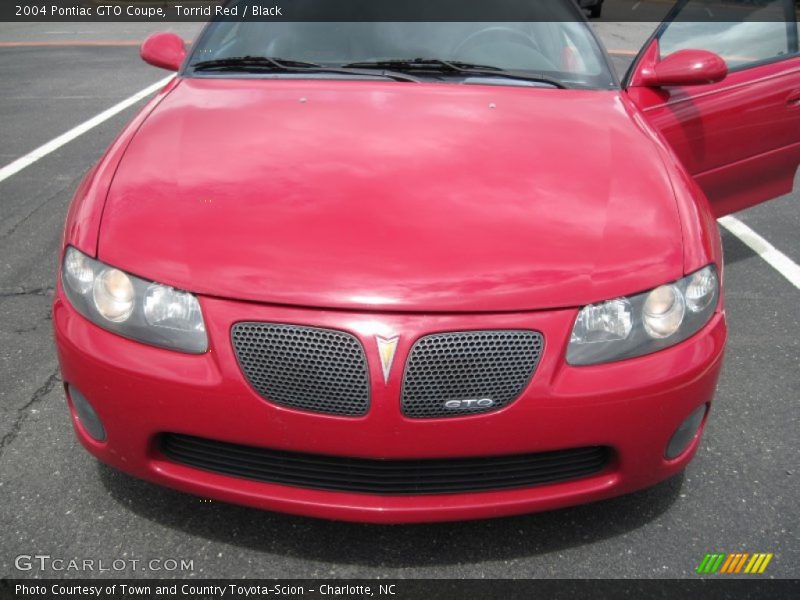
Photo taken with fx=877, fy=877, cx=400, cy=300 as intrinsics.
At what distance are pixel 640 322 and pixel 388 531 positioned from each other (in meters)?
0.90

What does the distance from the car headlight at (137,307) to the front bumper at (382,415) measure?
27mm

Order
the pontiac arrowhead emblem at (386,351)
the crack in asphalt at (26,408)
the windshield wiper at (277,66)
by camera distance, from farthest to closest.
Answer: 1. the windshield wiper at (277,66)
2. the crack in asphalt at (26,408)
3. the pontiac arrowhead emblem at (386,351)

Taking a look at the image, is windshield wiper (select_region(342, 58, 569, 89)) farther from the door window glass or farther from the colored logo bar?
the colored logo bar

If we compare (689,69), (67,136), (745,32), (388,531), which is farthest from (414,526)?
(67,136)

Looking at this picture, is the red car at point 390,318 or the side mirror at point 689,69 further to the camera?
the side mirror at point 689,69

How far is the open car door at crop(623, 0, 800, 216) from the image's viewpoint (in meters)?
3.63

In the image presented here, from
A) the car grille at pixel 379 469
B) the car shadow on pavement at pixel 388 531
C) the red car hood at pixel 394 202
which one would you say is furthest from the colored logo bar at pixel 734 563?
the red car hood at pixel 394 202

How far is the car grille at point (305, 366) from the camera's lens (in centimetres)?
203

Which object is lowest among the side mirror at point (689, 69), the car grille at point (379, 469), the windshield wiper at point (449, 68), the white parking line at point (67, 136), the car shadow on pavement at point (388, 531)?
the white parking line at point (67, 136)

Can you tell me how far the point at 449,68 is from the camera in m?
3.28

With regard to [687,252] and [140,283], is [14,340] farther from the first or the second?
[687,252]

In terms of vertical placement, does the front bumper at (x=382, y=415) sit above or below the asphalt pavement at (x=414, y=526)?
above

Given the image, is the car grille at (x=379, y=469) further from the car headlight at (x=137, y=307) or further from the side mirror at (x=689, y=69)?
the side mirror at (x=689, y=69)
